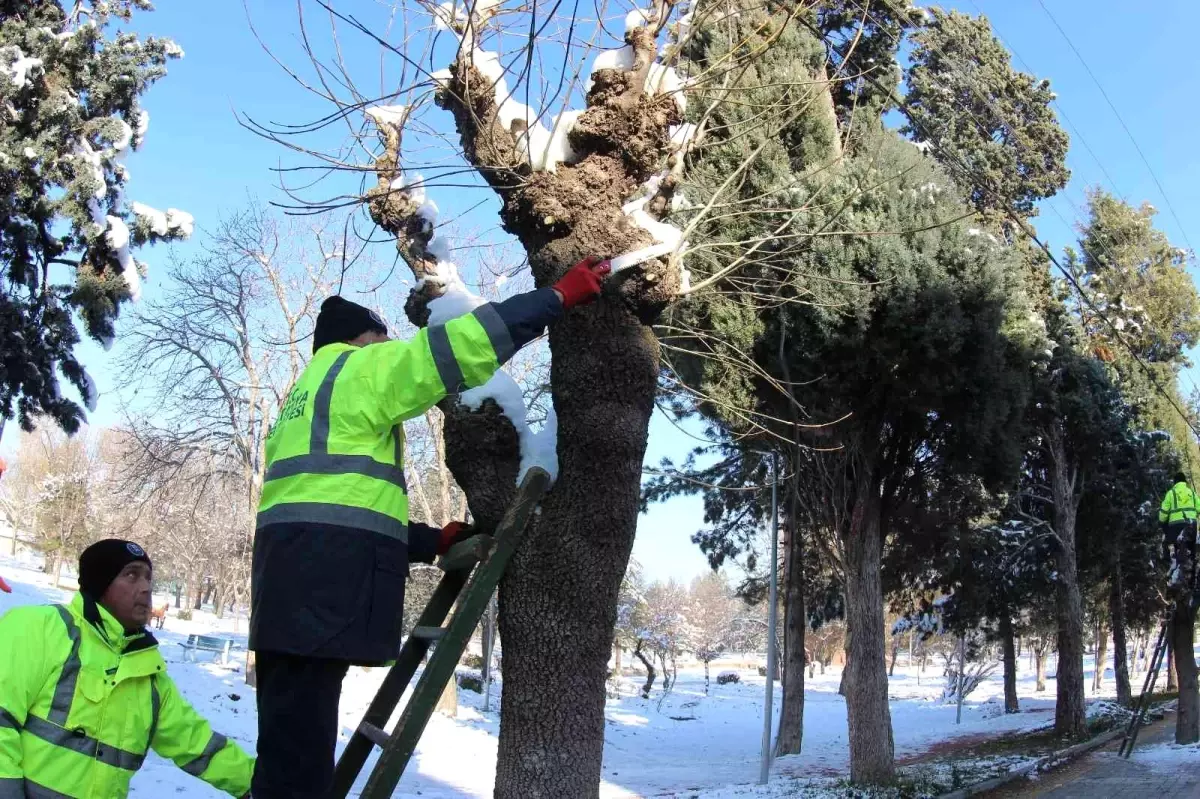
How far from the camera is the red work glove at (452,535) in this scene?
3377 millimetres

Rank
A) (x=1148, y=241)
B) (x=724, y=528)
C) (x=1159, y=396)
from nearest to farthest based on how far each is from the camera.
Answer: (x=724, y=528), (x=1159, y=396), (x=1148, y=241)

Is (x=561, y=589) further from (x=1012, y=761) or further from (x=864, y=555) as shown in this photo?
(x=1012, y=761)

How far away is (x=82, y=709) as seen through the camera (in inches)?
101

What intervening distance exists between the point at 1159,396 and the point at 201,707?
20.8m

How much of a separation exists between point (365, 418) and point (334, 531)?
32cm

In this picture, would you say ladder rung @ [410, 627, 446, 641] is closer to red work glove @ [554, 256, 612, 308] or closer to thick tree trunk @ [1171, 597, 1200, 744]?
red work glove @ [554, 256, 612, 308]

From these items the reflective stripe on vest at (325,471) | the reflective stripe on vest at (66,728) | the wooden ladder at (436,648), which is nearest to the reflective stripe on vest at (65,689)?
the reflective stripe on vest at (66,728)

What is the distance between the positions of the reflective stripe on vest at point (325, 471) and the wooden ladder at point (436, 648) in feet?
1.65

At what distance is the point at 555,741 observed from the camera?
340 centimetres

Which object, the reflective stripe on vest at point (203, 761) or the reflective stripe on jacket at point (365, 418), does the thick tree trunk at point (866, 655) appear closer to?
the reflective stripe on vest at point (203, 761)

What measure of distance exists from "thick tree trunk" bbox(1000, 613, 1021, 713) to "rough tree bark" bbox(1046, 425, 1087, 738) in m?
2.69

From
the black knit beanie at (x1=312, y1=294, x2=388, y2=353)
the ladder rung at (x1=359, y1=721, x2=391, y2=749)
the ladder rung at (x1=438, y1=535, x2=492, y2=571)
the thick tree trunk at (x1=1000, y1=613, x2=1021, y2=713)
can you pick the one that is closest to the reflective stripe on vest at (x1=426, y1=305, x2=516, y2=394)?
the black knit beanie at (x1=312, y1=294, x2=388, y2=353)

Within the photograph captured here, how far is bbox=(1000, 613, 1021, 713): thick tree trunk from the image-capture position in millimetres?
21594

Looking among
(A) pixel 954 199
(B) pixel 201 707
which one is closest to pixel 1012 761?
(A) pixel 954 199
